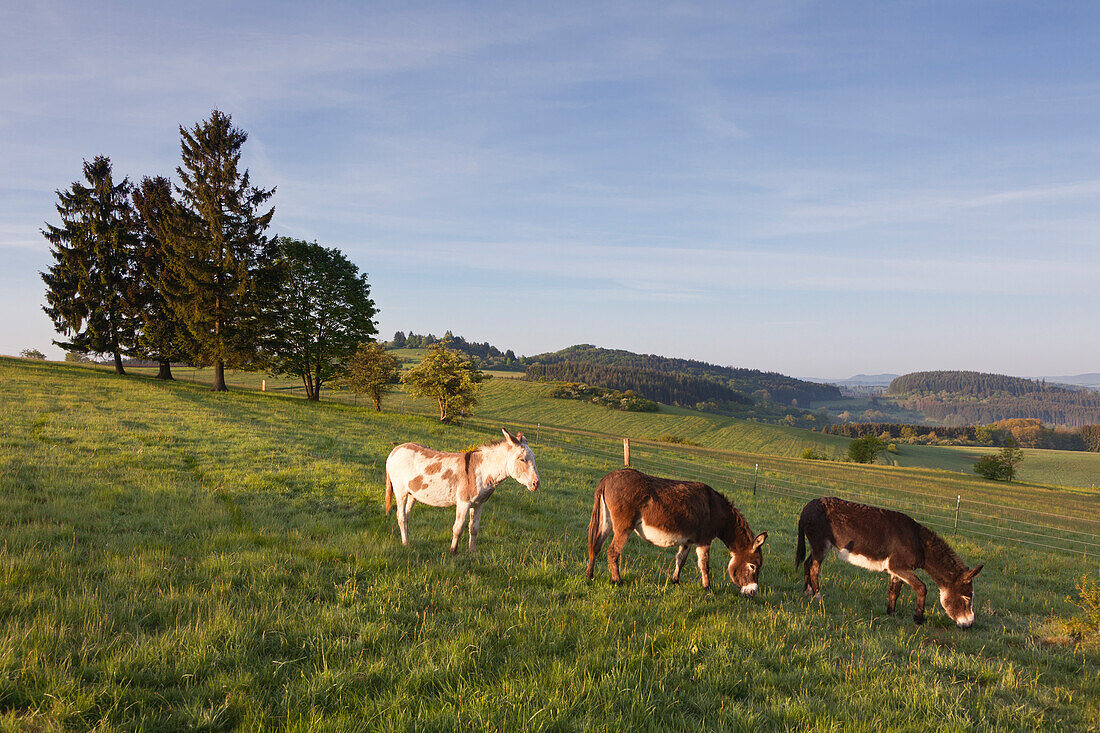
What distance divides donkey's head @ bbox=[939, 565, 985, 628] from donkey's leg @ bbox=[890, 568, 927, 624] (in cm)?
45

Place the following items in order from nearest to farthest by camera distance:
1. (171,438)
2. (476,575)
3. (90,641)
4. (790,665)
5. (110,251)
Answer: (90,641)
(790,665)
(476,575)
(171,438)
(110,251)

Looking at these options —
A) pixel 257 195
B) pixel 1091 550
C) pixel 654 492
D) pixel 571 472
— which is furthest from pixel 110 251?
pixel 1091 550

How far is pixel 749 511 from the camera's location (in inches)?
637

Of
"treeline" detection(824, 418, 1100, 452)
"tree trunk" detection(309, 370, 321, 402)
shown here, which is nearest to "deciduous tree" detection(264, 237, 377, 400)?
"tree trunk" detection(309, 370, 321, 402)

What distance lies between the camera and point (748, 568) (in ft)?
22.7

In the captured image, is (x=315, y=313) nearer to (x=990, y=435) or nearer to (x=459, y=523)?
(x=459, y=523)

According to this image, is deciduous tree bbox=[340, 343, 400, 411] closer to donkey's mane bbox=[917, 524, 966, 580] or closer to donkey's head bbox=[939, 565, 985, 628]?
donkey's mane bbox=[917, 524, 966, 580]

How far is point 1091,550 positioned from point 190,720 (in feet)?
93.8

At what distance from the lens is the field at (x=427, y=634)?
11.6ft

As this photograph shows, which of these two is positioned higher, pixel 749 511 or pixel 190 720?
pixel 190 720

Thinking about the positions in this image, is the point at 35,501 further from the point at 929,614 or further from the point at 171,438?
the point at 929,614

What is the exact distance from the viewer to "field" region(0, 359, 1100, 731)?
140 inches

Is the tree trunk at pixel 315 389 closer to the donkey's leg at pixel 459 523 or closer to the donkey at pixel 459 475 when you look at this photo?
the donkey at pixel 459 475

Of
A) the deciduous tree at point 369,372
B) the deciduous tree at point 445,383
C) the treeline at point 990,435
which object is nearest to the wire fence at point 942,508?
the deciduous tree at point 445,383
